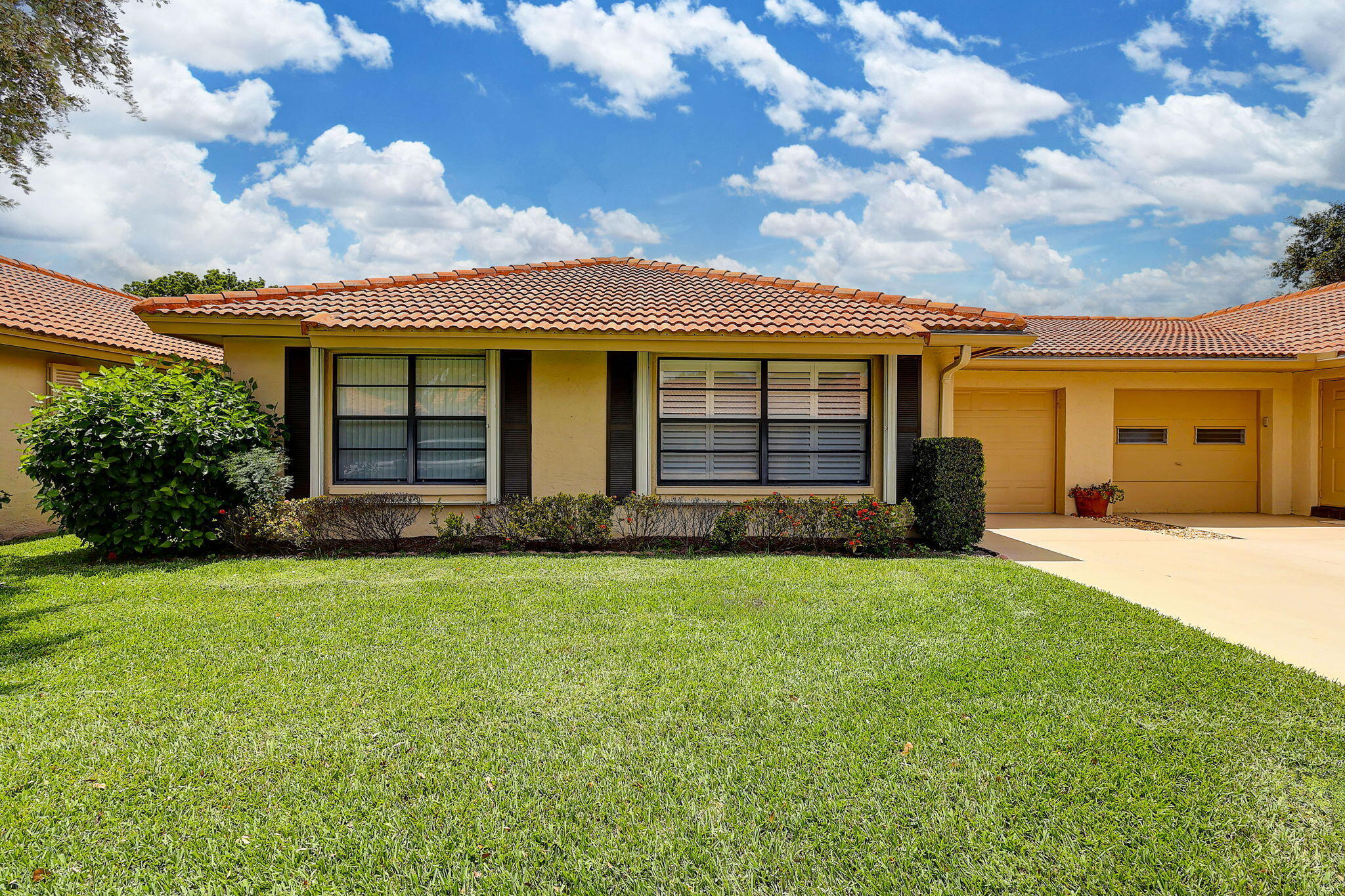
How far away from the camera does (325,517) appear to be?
8.66 meters

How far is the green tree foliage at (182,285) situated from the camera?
32.5 meters

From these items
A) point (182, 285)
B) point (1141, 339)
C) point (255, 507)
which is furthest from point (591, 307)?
point (182, 285)

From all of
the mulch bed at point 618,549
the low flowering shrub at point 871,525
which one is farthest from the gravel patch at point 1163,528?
the low flowering shrub at point 871,525

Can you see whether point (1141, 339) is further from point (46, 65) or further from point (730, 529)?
point (46, 65)

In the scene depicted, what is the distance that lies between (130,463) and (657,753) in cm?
793

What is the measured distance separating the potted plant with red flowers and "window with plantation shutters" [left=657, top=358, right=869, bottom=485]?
6.28 m

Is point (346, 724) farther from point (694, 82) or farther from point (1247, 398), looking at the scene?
point (1247, 398)

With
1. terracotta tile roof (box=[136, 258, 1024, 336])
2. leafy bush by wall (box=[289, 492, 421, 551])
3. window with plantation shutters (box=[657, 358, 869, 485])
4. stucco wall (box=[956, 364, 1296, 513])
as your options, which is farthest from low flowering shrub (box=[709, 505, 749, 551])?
stucco wall (box=[956, 364, 1296, 513])

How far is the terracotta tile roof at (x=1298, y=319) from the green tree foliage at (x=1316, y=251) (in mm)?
13351

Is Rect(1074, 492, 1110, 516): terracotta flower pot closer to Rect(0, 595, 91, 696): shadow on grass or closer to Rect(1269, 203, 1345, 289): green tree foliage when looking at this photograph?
Rect(0, 595, 91, 696): shadow on grass

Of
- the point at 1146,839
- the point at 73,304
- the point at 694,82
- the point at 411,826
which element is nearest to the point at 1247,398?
the point at 694,82

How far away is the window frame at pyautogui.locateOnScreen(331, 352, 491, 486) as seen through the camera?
9406 mm

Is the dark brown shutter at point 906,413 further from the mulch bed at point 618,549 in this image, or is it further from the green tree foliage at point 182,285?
the green tree foliage at point 182,285

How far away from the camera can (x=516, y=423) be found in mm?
9453
